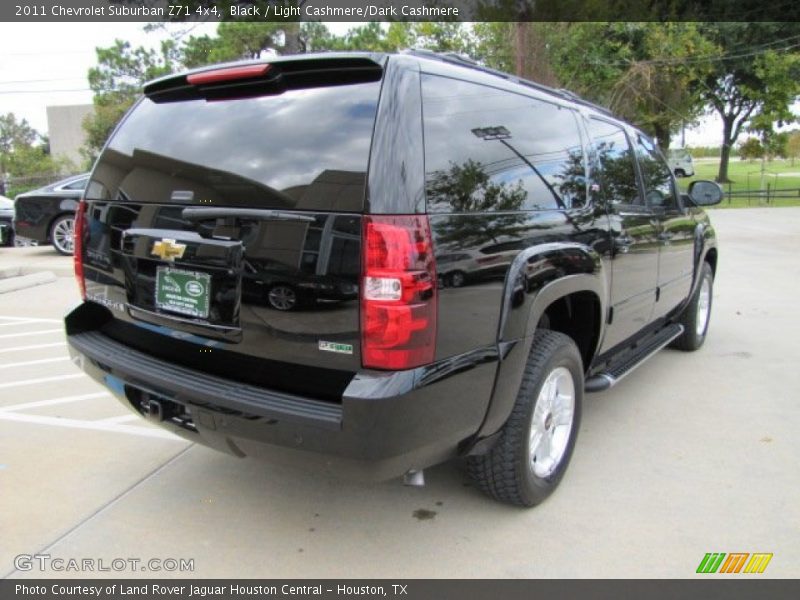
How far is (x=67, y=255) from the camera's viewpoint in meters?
11.6

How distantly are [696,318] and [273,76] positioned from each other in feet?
14.7

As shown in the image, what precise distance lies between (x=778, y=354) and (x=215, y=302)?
512 centimetres

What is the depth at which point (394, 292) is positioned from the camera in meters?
2.08

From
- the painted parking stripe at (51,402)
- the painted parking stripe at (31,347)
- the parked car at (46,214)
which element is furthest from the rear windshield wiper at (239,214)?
the parked car at (46,214)

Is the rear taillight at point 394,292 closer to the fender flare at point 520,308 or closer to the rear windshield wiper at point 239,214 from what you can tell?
the rear windshield wiper at point 239,214

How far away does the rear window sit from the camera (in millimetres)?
2189

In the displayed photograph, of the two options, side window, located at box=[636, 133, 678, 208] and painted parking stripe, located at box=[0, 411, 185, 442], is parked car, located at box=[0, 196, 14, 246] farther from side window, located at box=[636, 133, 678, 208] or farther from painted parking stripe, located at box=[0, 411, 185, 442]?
side window, located at box=[636, 133, 678, 208]

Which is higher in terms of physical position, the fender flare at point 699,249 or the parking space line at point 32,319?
the fender flare at point 699,249

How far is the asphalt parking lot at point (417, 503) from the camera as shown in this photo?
2.63 metres

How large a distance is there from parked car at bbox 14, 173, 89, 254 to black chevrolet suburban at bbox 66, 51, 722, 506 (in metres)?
9.47

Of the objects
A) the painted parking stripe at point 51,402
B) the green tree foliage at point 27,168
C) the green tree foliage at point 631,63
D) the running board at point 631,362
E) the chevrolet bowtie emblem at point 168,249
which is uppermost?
the green tree foliage at point 631,63

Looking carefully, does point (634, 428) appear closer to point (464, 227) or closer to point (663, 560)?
point (663, 560)

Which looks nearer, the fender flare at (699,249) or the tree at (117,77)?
the fender flare at (699,249)
